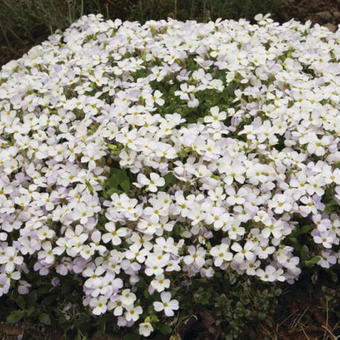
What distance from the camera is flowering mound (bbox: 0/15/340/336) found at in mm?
2510

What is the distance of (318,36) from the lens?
384cm

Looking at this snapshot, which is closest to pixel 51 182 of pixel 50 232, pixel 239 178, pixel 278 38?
pixel 50 232

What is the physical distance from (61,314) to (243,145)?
4.93 feet

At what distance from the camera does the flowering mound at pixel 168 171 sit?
2.51 meters

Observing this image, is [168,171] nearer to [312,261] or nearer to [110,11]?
[312,261]

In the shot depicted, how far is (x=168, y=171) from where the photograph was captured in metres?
2.77

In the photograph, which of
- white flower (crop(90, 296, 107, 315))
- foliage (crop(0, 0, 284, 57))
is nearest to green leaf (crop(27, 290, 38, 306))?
white flower (crop(90, 296, 107, 315))

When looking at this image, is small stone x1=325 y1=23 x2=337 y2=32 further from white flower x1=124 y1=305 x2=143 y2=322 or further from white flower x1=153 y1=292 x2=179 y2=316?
white flower x1=124 y1=305 x2=143 y2=322

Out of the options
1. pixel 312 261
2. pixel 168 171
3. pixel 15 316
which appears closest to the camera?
pixel 312 261

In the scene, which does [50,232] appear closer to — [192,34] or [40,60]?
[40,60]

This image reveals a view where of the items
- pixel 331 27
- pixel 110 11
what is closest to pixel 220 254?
pixel 331 27

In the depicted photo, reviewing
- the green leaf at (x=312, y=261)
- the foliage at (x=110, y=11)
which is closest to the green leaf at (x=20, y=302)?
the green leaf at (x=312, y=261)

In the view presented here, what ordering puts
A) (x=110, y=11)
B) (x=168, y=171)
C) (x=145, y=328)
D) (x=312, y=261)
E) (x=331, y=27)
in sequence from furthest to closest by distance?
(x=110, y=11) → (x=331, y=27) → (x=168, y=171) → (x=312, y=261) → (x=145, y=328)

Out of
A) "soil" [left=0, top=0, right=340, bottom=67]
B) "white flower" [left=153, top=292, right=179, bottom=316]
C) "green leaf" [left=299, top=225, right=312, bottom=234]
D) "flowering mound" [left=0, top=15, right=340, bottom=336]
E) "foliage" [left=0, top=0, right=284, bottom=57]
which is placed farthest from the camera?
"soil" [left=0, top=0, right=340, bottom=67]
